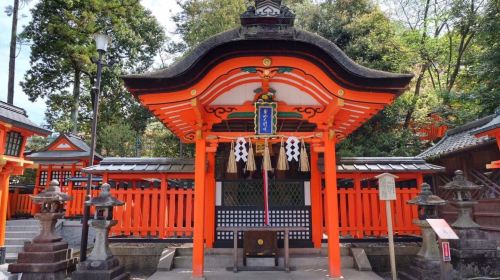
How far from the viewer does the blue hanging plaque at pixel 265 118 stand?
6512 mm

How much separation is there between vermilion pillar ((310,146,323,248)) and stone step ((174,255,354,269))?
1.75ft

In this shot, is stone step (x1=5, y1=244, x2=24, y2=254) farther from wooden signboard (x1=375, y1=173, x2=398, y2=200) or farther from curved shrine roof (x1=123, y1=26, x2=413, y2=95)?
wooden signboard (x1=375, y1=173, x2=398, y2=200)

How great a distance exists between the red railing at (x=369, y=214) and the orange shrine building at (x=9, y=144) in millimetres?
8678

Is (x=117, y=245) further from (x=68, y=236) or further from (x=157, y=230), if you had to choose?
(x=68, y=236)

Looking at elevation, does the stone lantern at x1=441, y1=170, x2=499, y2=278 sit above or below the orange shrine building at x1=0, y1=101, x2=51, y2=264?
below

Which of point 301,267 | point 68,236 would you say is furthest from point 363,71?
point 68,236

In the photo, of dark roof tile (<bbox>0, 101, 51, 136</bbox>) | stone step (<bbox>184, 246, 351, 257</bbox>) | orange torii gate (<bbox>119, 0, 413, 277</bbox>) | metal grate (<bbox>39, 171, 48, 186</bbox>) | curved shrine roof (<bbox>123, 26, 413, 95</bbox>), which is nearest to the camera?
curved shrine roof (<bbox>123, 26, 413, 95</bbox>)

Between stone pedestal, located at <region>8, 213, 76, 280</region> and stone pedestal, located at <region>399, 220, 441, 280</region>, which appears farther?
stone pedestal, located at <region>8, 213, 76, 280</region>

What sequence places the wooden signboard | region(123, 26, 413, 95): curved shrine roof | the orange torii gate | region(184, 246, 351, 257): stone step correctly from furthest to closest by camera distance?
region(184, 246, 351, 257): stone step, the wooden signboard, the orange torii gate, region(123, 26, 413, 95): curved shrine roof

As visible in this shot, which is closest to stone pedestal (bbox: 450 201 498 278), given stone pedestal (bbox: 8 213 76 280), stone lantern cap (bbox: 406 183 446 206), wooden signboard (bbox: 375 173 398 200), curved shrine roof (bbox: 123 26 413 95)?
stone lantern cap (bbox: 406 183 446 206)

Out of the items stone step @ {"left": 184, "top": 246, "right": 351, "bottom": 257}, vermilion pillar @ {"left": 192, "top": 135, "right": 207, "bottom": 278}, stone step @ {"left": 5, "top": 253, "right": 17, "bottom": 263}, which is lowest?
stone step @ {"left": 5, "top": 253, "right": 17, "bottom": 263}

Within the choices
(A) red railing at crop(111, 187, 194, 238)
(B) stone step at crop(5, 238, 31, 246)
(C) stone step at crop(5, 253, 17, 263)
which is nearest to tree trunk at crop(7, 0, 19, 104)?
(B) stone step at crop(5, 238, 31, 246)

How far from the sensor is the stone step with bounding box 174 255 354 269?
7.06 metres

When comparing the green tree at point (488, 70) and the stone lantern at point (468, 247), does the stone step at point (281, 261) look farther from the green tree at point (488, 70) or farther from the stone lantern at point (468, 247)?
the green tree at point (488, 70)
